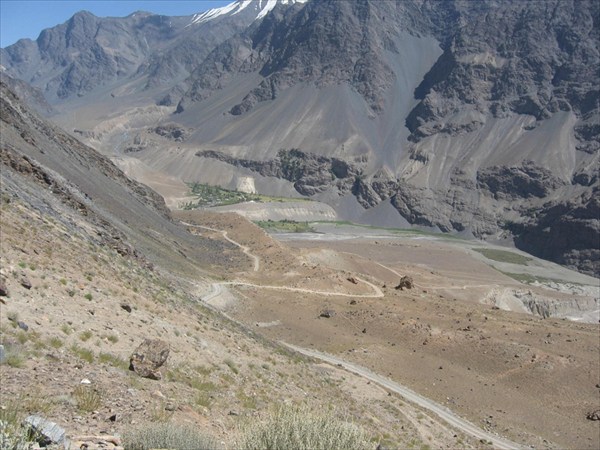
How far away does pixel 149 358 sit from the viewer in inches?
594

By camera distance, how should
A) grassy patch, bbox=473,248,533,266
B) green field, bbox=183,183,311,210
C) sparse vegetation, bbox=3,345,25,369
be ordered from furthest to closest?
1. green field, bbox=183,183,311,210
2. grassy patch, bbox=473,248,533,266
3. sparse vegetation, bbox=3,345,25,369

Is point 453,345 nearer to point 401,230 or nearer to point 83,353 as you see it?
point 83,353

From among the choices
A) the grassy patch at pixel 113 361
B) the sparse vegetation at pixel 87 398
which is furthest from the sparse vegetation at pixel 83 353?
the sparse vegetation at pixel 87 398

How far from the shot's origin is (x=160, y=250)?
4659 cm

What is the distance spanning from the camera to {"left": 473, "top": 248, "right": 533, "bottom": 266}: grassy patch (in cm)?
12294

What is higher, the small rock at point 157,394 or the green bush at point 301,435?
the green bush at point 301,435

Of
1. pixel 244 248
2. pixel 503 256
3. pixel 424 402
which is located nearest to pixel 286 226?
pixel 503 256

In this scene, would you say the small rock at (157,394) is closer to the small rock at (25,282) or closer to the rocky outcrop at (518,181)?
the small rock at (25,282)

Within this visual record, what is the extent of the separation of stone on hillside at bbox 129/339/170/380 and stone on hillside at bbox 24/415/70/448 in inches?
244

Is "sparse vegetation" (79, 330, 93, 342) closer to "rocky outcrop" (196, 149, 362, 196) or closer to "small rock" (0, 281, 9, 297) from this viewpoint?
"small rock" (0, 281, 9, 297)

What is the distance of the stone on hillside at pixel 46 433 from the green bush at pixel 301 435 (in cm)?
243

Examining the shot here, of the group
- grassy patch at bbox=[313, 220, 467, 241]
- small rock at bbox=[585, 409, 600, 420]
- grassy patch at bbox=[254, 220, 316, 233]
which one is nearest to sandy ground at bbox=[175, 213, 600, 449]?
small rock at bbox=[585, 409, 600, 420]

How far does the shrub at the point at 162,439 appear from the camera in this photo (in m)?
8.88

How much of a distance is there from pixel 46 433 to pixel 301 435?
334cm
